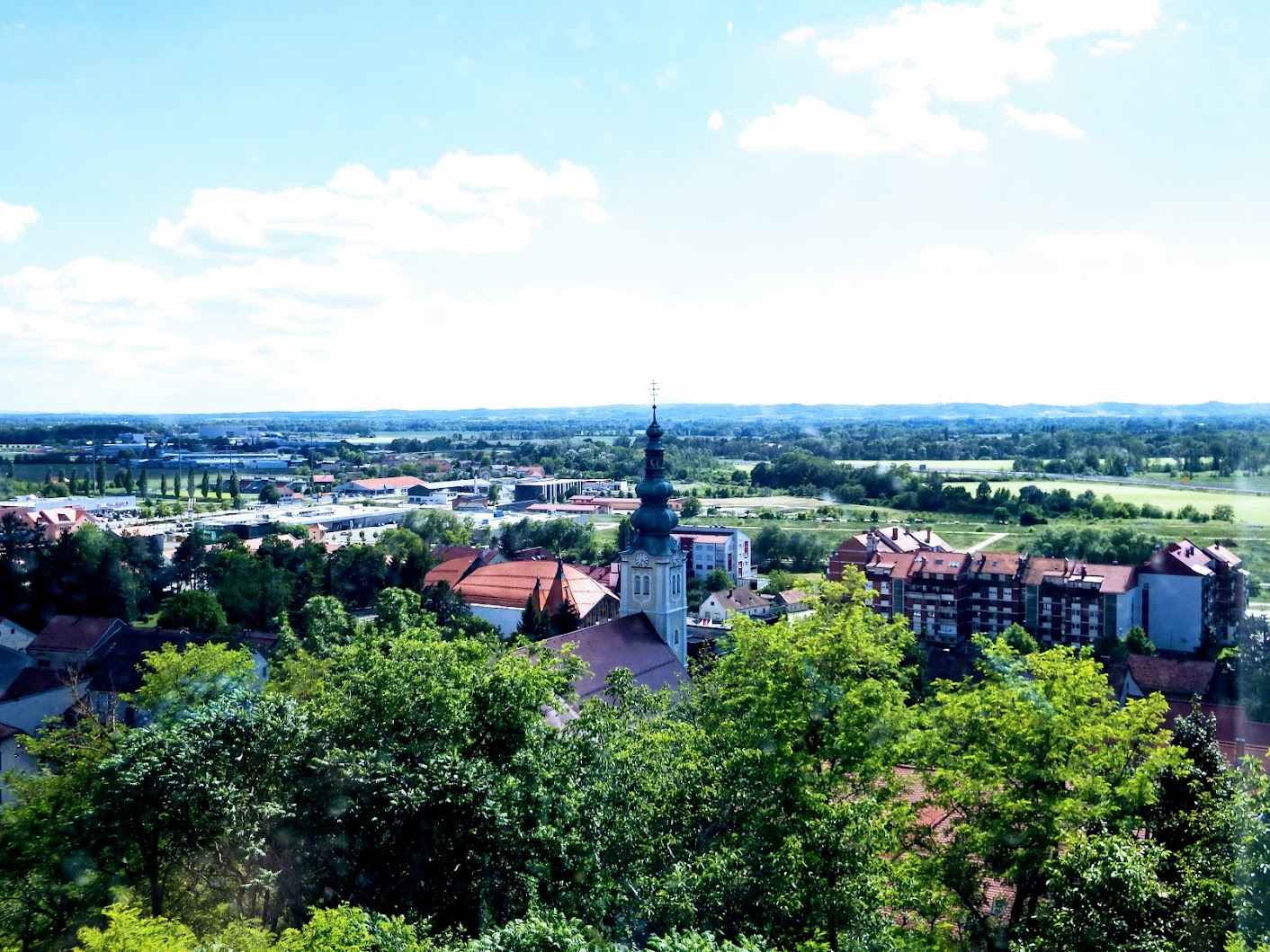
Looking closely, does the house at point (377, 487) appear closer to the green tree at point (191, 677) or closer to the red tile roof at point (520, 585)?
the red tile roof at point (520, 585)

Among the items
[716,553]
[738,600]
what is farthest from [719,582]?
[716,553]

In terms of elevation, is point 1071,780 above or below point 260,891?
above

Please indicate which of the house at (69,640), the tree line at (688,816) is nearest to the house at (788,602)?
the house at (69,640)

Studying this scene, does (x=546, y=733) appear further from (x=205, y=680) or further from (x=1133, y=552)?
(x=1133, y=552)

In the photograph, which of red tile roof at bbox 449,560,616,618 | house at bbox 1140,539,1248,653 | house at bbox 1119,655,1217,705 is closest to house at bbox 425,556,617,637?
red tile roof at bbox 449,560,616,618

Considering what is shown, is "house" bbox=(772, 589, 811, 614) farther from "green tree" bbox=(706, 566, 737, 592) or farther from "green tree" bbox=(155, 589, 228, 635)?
"green tree" bbox=(155, 589, 228, 635)

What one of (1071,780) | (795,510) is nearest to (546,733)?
(1071,780)

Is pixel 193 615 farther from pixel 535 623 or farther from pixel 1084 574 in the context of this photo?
pixel 1084 574
